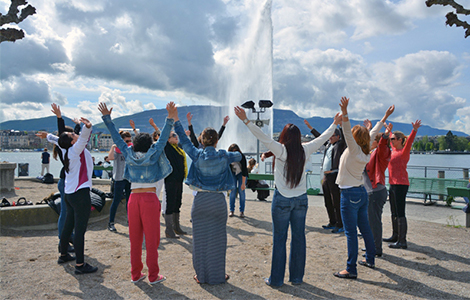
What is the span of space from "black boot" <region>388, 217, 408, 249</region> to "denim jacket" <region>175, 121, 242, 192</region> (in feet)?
11.8

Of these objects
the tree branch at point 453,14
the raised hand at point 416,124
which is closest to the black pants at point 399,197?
the raised hand at point 416,124

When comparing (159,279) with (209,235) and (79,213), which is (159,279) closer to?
(209,235)

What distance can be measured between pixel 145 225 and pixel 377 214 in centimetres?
375

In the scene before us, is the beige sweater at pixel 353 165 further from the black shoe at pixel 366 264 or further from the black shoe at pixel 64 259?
the black shoe at pixel 64 259

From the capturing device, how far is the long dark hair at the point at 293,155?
13.1 ft

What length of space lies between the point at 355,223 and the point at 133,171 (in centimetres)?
308

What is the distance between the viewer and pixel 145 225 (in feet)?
13.6

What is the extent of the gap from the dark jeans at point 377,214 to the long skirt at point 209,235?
2751mm

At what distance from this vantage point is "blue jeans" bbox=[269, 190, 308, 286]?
4.03 m

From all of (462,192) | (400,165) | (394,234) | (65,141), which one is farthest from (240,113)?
(462,192)

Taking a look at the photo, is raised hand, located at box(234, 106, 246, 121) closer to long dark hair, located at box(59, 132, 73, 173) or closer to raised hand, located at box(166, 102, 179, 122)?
raised hand, located at box(166, 102, 179, 122)

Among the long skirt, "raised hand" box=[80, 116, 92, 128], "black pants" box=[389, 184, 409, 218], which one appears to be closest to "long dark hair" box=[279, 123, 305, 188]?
the long skirt

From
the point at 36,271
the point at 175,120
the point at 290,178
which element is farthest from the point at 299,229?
the point at 36,271

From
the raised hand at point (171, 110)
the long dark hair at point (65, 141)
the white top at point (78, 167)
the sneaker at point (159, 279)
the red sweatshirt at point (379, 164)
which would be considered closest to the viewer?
the raised hand at point (171, 110)
